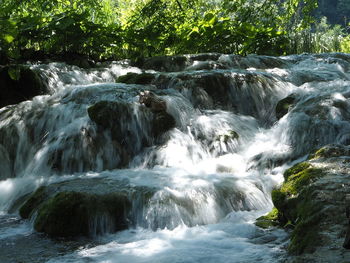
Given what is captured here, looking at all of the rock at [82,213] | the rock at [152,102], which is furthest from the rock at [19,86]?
the rock at [82,213]

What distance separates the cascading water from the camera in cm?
359

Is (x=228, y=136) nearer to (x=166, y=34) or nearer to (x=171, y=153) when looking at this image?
(x=171, y=153)

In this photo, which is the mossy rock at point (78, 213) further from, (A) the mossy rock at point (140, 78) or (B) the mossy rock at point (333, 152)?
(A) the mossy rock at point (140, 78)

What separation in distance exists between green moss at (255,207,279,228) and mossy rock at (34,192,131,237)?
4.40 feet

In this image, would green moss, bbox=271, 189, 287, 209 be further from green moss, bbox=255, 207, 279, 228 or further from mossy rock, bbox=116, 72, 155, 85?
mossy rock, bbox=116, 72, 155, 85

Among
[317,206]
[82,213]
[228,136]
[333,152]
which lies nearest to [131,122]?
[228,136]

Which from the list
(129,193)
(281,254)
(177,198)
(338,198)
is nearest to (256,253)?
(281,254)

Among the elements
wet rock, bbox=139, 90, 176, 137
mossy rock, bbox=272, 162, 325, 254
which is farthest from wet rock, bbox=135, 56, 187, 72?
mossy rock, bbox=272, 162, 325, 254

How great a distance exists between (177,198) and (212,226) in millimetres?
500

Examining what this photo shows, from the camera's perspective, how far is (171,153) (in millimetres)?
6066

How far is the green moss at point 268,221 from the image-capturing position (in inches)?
145

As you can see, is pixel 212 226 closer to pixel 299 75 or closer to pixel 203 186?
pixel 203 186

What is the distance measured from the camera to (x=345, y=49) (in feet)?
55.1

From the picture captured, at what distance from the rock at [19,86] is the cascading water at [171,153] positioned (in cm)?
37
